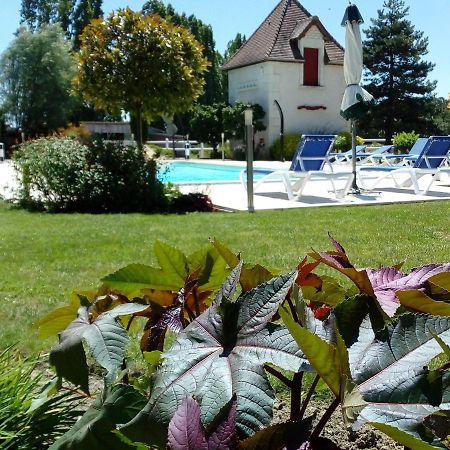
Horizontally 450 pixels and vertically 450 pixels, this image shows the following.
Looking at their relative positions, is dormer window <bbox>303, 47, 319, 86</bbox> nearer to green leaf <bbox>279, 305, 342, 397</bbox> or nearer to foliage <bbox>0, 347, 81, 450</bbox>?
foliage <bbox>0, 347, 81, 450</bbox>

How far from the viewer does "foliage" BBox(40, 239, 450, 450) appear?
1.73 feet

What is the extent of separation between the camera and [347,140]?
93.9ft

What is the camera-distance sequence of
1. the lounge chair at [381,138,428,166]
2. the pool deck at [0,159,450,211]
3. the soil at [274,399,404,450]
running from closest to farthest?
1. the soil at [274,399,404,450]
2. the pool deck at [0,159,450,211]
3. the lounge chair at [381,138,428,166]

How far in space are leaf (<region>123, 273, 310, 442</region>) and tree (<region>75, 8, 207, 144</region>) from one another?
10062mm

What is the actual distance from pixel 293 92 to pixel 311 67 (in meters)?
1.78

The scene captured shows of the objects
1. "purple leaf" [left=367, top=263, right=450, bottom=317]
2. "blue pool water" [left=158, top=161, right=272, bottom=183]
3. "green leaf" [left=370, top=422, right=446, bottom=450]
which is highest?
"purple leaf" [left=367, top=263, right=450, bottom=317]

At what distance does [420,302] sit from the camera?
727 mm

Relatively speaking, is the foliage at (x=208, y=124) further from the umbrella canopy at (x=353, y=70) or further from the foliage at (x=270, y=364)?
the foliage at (x=270, y=364)

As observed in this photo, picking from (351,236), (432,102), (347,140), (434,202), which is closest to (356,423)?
(351,236)

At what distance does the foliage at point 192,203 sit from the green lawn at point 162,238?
Result: 3.07 ft

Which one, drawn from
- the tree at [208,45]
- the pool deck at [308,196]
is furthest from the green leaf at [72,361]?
the tree at [208,45]

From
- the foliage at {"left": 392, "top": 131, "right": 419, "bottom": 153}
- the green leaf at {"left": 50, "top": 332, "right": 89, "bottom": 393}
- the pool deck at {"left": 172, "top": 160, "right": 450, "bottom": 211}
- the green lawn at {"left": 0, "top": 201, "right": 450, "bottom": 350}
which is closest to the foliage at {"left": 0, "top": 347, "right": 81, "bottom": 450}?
the green leaf at {"left": 50, "top": 332, "right": 89, "bottom": 393}

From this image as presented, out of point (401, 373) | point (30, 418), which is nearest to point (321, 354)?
point (401, 373)

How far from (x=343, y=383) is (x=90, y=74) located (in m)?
10.7
